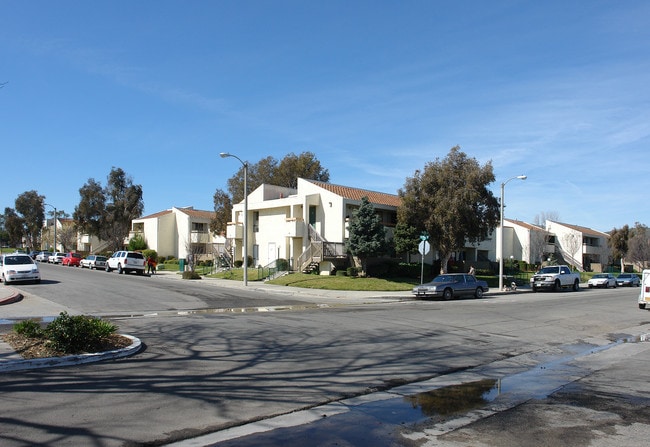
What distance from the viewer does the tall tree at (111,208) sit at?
6638 cm

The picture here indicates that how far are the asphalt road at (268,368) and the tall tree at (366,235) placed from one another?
1581 centimetres

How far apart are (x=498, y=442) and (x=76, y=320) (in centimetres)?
Answer: 763

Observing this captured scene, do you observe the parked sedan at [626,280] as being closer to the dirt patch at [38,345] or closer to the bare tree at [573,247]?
the bare tree at [573,247]

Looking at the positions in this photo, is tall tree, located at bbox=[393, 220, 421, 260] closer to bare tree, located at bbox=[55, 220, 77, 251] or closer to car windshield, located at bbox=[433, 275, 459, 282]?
car windshield, located at bbox=[433, 275, 459, 282]

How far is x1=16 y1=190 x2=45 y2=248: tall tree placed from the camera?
95.2 m

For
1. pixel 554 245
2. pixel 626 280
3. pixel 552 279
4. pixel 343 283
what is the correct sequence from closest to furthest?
1. pixel 343 283
2. pixel 552 279
3. pixel 626 280
4. pixel 554 245

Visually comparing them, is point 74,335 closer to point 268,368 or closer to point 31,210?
point 268,368

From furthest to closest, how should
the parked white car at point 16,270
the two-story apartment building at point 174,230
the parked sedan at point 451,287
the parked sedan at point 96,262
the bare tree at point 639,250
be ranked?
the bare tree at point 639,250 < the two-story apartment building at point 174,230 < the parked sedan at point 96,262 < the parked sedan at point 451,287 < the parked white car at point 16,270

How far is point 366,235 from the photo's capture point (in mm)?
35406

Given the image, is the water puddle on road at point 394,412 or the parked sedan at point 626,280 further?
the parked sedan at point 626,280

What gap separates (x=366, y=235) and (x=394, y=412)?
94.5ft

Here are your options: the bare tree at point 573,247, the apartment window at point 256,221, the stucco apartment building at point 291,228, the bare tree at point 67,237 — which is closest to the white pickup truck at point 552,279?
the stucco apartment building at point 291,228

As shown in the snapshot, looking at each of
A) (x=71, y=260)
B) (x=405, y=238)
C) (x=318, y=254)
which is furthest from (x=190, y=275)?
(x=71, y=260)

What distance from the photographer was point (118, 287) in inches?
1032
